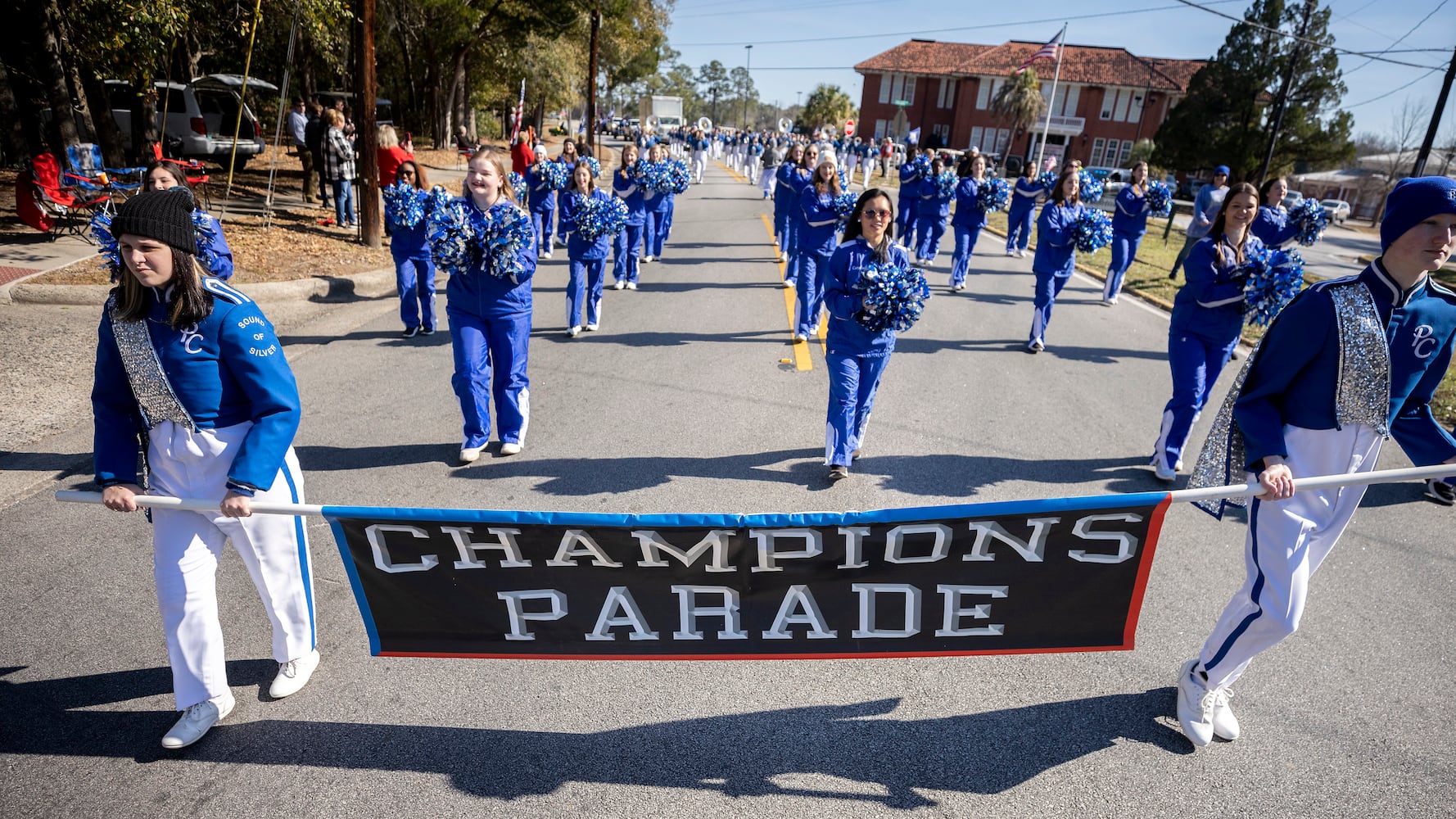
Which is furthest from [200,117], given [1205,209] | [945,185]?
[1205,209]

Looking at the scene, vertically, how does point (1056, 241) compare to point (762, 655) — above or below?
above

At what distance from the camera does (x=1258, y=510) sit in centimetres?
308

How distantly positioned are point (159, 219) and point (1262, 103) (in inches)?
2215

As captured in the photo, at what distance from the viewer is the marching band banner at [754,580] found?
2703 millimetres

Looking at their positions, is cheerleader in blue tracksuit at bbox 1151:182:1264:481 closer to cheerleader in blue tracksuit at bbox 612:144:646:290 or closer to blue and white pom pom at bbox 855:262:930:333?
blue and white pom pom at bbox 855:262:930:333

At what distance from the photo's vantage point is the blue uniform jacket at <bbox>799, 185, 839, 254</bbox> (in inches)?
344

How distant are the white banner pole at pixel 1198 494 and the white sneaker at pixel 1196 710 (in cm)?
93

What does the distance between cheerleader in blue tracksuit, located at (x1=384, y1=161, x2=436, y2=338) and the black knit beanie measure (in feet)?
17.4

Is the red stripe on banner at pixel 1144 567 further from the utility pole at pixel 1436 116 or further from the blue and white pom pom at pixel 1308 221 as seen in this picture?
the utility pole at pixel 1436 116

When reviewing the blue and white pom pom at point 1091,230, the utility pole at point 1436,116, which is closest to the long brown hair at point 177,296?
the blue and white pom pom at point 1091,230

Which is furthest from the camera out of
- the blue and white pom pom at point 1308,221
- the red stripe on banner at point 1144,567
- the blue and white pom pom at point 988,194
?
the blue and white pom pom at point 988,194

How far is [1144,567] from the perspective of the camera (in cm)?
288

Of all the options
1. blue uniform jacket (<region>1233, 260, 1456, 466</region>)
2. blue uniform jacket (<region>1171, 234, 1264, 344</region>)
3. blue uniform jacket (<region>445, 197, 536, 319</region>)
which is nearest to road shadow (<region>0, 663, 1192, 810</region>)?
blue uniform jacket (<region>1233, 260, 1456, 466</region>)

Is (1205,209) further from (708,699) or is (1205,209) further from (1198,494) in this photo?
(708,699)
